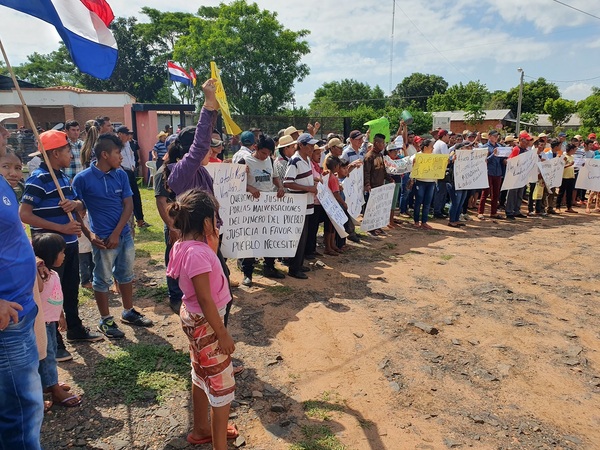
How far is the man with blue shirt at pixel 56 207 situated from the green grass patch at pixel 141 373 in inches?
18.6

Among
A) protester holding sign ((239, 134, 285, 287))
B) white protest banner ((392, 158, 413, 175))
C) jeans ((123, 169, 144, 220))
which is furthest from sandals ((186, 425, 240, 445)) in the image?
white protest banner ((392, 158, 413, 175))

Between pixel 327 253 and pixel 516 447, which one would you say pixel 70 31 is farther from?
pixel 327 253

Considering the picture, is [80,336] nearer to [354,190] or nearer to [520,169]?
[354,190]

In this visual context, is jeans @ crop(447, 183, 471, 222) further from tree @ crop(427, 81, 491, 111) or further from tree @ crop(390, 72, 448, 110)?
tree @ crop(390, 72, 448, 110)

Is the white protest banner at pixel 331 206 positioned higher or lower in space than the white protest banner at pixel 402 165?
lower

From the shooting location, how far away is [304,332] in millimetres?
4711

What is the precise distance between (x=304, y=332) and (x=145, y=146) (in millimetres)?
14504

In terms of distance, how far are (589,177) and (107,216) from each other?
42.5ft

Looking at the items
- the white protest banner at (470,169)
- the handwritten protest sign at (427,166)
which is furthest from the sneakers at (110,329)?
the white protest banner at (470,169)

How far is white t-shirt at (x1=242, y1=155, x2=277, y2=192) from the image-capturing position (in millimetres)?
5969

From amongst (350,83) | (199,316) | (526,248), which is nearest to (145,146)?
(526,248)

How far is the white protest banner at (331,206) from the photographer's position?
7133mm

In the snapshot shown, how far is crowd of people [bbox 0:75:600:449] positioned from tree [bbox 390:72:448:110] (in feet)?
236

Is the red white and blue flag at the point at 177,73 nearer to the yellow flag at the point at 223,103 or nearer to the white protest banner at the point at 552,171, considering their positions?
the white protest banner at the point at 552,171
